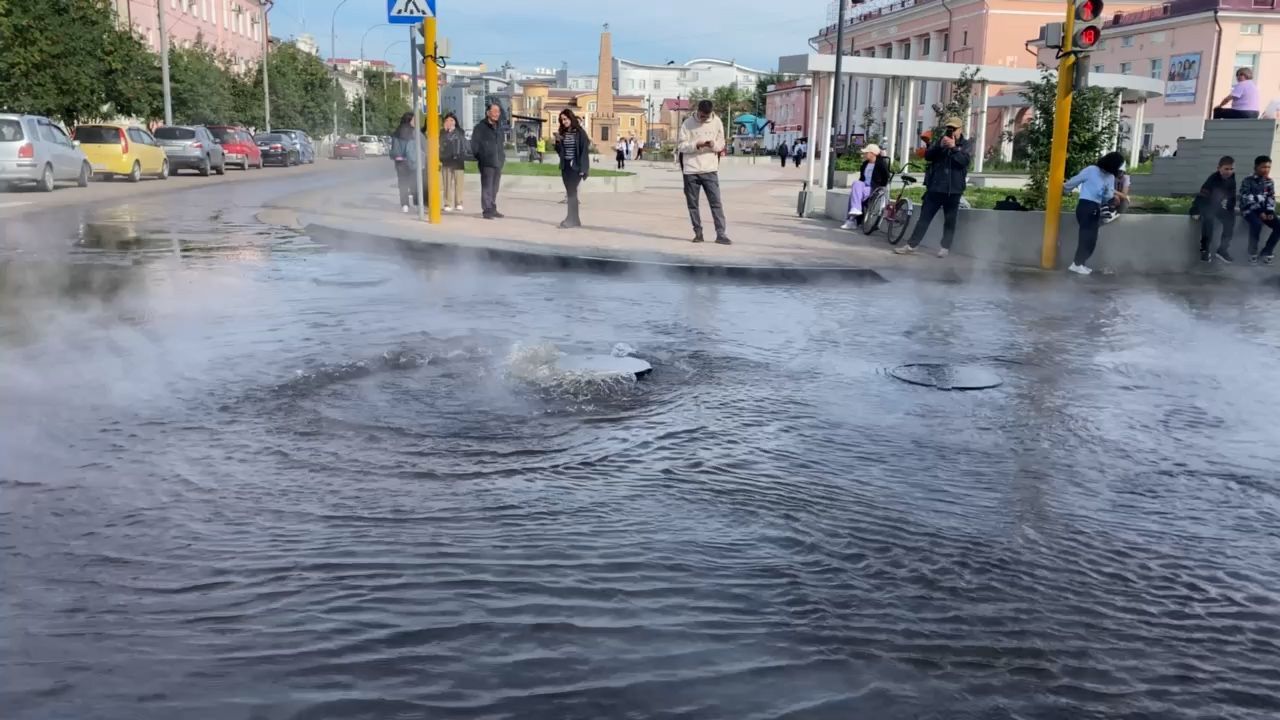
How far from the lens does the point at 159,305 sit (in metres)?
8.76

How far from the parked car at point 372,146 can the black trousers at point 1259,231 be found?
2937 inches

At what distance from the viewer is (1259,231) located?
44.8 feet

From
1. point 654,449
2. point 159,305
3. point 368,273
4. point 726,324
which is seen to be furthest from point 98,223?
point 654,449

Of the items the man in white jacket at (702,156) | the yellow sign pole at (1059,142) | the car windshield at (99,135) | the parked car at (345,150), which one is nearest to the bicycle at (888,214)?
the yellow sign pole at (1059,142)

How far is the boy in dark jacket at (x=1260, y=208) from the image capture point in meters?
13.6

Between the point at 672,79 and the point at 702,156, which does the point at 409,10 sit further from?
the point at 672,79

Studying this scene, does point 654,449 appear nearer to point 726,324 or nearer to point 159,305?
point 726,324

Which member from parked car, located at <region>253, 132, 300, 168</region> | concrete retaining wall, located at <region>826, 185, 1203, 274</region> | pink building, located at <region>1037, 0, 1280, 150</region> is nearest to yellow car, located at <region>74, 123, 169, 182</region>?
parked car, located at <region>253, 132, 300, 168</region>

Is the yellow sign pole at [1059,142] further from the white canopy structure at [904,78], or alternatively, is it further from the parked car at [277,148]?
the parked car at [277,148]

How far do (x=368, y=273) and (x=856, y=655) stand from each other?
8.95 metres

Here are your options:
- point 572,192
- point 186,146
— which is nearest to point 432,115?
point 572,192

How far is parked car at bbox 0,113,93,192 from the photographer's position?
23062mm

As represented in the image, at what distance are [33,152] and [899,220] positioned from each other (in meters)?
18.3

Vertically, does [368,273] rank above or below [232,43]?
below
